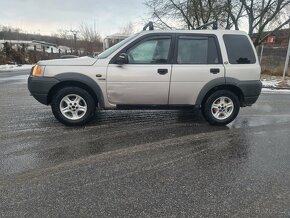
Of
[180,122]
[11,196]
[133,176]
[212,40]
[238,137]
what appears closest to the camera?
[11,196]

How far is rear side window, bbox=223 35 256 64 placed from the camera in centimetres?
587

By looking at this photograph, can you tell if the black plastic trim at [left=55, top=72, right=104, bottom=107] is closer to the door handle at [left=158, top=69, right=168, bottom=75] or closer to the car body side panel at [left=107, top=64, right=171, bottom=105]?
the car body side panel at [left=107, top=64, right=171, bottom=105]

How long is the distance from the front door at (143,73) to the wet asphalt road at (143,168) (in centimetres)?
66

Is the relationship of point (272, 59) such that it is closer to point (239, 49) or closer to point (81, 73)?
point (239, 49)

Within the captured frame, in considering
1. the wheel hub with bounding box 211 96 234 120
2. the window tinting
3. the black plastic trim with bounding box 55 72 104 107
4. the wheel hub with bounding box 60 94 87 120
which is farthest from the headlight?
the wheel hub with bounding box 211 96 234 120

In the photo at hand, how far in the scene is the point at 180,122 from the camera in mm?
6336

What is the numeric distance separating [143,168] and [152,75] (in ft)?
7.26

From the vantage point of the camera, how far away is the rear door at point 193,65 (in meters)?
5.71

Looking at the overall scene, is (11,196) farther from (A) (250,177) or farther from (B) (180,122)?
(B) (180,122)

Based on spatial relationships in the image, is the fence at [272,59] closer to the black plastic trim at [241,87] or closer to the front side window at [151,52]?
the black plastic trim at [241,87]

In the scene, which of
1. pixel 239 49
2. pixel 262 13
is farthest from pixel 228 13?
pixel 239 49

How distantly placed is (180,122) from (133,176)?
286 centimetres

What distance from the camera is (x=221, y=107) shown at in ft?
20.0

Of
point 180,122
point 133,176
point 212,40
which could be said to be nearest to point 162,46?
point 212,40
